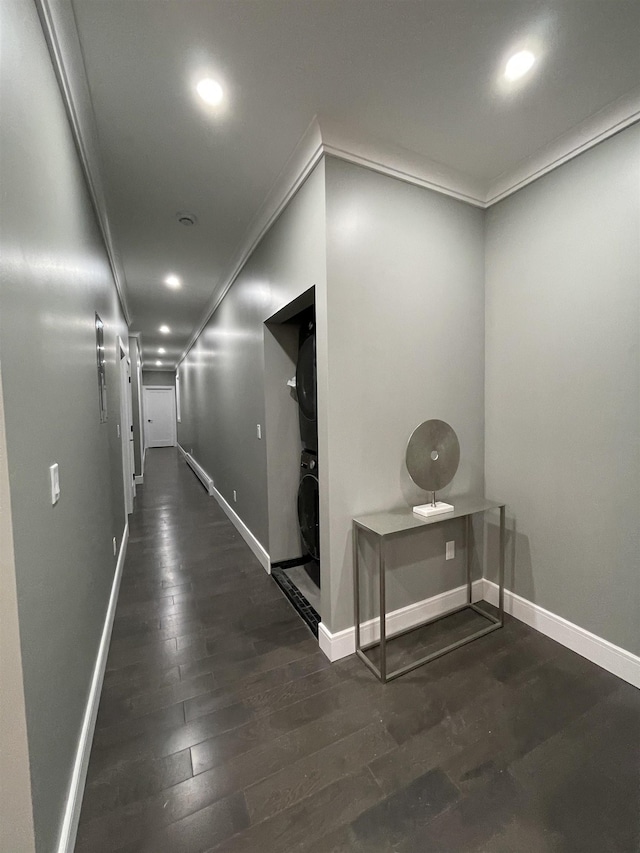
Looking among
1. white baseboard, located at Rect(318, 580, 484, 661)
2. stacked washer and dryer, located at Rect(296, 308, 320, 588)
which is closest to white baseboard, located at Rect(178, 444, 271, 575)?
stacked washer and dryer, located at Rect(296, 308, 320, 588)

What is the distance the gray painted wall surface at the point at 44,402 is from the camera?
849 millimetres

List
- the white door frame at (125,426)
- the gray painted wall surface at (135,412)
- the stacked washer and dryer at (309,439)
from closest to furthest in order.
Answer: the stacked washer and dryer at (309,439)
the white door frame at (125,426)
the gray painted wall surface at (135,412)

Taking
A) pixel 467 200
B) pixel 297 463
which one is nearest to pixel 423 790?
pixel 297 463

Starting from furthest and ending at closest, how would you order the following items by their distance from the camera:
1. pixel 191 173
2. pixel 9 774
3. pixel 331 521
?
pixel 191 173 < pixel 331 521 < pixel 9 774

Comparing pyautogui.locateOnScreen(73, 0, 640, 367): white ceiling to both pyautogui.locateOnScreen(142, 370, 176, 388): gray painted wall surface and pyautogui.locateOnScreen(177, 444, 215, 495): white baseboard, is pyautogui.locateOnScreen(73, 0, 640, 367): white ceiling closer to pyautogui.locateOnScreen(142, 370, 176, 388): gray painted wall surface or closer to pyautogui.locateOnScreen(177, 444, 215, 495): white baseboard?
pyautogui.locateOnScreen(177, 444, 215, 495): white baseboard

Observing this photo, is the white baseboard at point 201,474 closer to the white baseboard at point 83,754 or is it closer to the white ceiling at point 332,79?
the white baseboard at point 83,754

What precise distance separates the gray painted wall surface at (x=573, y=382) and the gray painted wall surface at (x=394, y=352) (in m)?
0.21

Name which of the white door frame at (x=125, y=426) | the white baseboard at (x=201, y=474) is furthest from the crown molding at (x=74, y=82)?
the white baseboard at (x=201, y=474)

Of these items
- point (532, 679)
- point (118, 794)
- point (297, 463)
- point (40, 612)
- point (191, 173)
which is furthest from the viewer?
point (297, 463)

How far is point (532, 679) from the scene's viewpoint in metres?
1.72

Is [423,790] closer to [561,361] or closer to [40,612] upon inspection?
[40,612]

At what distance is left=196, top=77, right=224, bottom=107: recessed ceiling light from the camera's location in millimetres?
1471

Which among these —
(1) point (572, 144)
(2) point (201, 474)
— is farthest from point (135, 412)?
(1) point (572, 144)

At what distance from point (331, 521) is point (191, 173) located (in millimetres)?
2247
